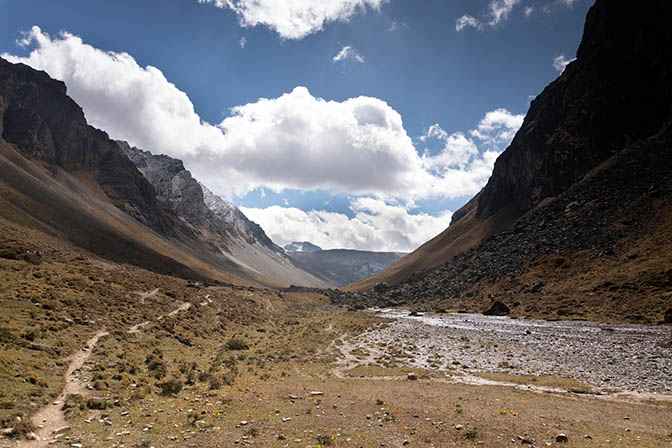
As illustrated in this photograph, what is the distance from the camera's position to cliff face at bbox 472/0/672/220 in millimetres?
87000

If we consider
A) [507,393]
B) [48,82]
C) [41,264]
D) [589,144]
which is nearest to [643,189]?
[589,144]

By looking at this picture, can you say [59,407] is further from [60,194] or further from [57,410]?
[60,194]

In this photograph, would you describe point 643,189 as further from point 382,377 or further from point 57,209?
point 57,209

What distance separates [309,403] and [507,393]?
1105 cm

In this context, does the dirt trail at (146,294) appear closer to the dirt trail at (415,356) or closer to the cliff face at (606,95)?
the dirt trail at (415,356)

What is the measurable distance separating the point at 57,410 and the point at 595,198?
311 feet

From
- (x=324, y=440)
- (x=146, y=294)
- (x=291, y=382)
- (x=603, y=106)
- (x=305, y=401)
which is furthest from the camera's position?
(x=603, y=106)

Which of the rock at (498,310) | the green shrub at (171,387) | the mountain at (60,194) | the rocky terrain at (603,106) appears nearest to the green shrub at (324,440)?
the green shrub at (171,387)

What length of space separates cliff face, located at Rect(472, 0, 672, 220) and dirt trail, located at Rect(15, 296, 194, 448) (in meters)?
118

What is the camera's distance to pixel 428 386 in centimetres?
2053

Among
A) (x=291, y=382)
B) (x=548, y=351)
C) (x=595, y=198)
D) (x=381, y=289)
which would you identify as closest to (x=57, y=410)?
(x=291, y=382)

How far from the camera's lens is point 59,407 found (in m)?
13.8

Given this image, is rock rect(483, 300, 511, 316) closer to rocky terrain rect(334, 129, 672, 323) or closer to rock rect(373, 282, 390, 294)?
rocky terrain rect(334, 129, 672, 323)

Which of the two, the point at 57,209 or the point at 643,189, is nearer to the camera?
the point at 643,189
